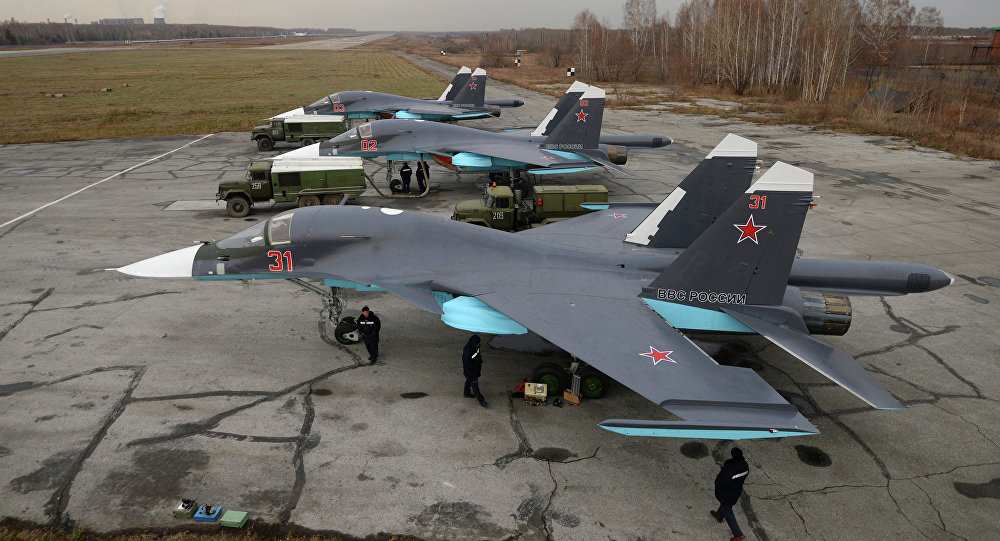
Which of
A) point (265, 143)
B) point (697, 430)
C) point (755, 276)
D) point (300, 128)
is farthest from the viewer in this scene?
point (265, 143)

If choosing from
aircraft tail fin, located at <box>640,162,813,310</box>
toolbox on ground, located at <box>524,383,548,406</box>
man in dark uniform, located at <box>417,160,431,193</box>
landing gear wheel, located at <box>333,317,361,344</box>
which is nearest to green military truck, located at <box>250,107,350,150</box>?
man in dark uniform, located at <box>417,160,431,193</box>

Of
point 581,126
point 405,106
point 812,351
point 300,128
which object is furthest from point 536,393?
point 405,106

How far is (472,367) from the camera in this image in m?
9.95

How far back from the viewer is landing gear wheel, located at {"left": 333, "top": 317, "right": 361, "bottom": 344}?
39.6 feet

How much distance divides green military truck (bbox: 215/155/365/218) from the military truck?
5493 millimetres

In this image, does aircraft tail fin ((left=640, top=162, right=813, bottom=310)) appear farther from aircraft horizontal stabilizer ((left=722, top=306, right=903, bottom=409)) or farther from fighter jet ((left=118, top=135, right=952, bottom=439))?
aircraft horizontal stabilizer ((left=722, top=306, right=903, bottom=409))

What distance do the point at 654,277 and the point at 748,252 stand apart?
2149 mm

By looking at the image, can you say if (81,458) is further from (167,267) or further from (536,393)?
(536,393)

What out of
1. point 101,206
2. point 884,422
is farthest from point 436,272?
point 101,206

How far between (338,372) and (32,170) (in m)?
28.3

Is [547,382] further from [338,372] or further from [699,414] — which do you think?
[338,372]

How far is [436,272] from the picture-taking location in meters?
11.0

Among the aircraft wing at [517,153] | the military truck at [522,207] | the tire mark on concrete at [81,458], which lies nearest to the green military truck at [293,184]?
the aircraft wing at [517,153]

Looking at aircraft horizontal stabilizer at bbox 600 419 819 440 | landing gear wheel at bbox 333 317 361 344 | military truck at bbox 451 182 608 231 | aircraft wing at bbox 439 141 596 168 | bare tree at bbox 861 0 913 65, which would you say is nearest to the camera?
aircraft horizontal stabilizer at bbox 600 419 819 440
